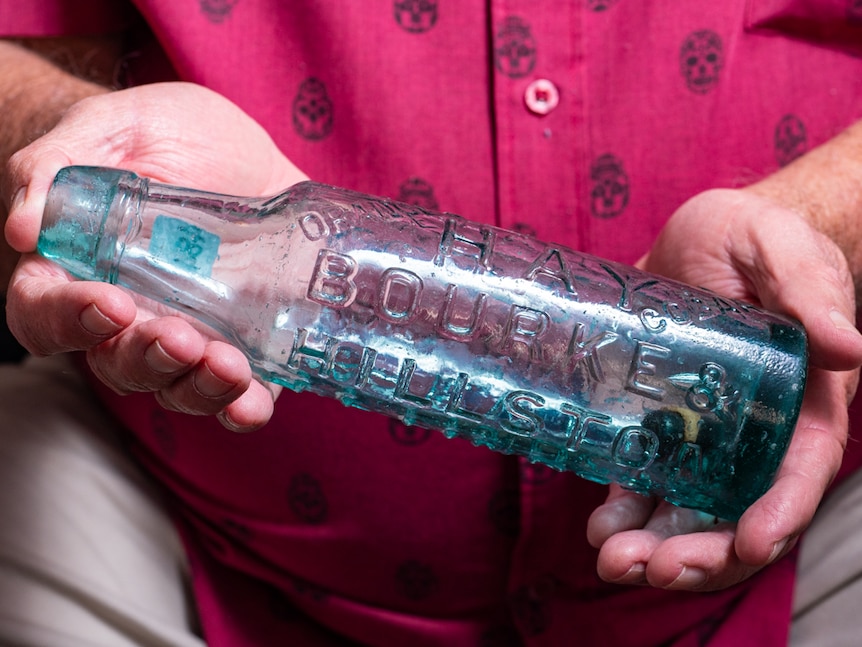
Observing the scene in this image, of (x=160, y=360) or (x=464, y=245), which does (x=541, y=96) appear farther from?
(x=160, y=360)

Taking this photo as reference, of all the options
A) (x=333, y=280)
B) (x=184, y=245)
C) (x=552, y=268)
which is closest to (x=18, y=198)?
(x=184, y=245)

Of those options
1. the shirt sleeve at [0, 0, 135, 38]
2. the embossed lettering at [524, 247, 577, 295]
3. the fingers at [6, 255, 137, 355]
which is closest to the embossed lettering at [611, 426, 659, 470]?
the embossed lettering at [524, 247, 577, 295]

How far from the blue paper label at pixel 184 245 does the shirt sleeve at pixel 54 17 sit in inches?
15.6

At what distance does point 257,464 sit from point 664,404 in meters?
0.41

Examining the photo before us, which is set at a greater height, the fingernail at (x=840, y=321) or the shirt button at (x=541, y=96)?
the shirt button at (x=541, y=96)

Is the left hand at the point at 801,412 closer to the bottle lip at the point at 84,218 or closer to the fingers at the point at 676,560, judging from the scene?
the fingers at the point at 676,560

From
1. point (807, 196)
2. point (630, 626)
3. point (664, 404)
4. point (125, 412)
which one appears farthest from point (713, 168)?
point (125, 412)

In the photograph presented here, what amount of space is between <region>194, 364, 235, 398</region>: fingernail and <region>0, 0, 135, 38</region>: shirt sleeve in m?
0.51

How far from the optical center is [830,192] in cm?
74

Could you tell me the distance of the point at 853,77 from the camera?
84 cm

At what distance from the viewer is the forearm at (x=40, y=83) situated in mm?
725

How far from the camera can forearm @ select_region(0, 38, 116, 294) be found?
725 mm

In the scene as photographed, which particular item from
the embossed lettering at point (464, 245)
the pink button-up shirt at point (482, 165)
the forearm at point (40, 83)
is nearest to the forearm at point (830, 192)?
the pink button-up shirt at point (482, 165)

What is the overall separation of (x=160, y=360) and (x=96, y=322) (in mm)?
43
